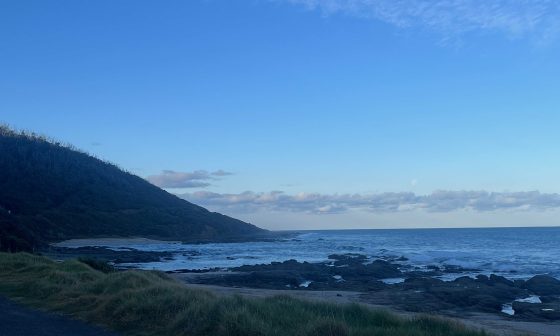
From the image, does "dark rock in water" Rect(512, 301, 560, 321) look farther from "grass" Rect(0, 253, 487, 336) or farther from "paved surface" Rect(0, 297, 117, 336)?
"paved surface" Rect(0, 297, 117, 336)

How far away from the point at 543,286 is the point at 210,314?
27.3m

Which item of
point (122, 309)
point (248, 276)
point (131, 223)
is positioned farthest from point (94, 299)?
point (131, 223)

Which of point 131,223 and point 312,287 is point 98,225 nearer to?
point 131,223

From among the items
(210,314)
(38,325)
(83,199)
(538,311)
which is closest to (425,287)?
(538,311)

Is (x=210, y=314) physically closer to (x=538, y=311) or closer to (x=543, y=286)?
(x=538, y=311)

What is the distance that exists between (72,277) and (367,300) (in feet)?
45.1

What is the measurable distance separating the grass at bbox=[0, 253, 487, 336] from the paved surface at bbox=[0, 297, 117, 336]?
0.45 m

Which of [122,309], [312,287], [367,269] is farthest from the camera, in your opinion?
[367,269]

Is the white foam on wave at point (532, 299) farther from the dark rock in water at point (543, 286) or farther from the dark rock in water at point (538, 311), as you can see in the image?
the dark rock in water at point (538, 311)

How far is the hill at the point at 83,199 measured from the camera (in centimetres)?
9844

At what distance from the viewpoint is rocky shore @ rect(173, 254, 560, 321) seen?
25172 millimetres

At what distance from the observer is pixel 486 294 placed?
1127 inches

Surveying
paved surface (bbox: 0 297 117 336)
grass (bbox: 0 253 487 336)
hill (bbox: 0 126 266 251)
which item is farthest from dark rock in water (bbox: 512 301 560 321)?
hill (bbox: 0 126 266 251)

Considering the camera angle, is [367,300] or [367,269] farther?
[367,269]
